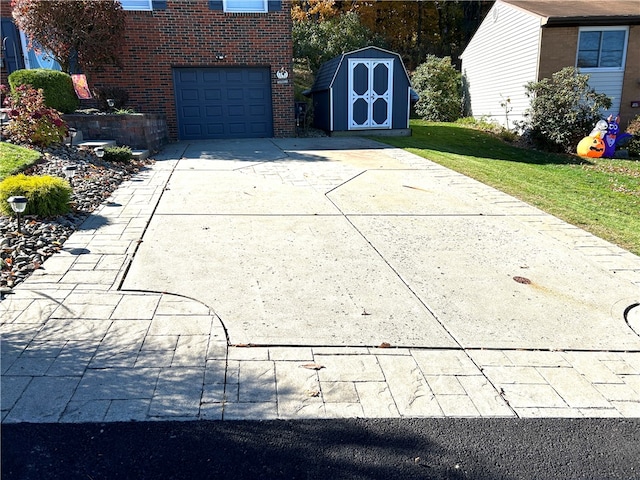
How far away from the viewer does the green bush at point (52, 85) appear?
1008cm

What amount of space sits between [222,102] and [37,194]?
9.77 m

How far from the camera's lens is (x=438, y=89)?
864 inches

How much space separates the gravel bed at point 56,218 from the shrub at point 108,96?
4253 mm

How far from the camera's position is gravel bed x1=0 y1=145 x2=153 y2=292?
14.5 feet

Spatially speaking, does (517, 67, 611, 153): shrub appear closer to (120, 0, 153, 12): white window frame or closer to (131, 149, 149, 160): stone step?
(131, 149, 149, 160): stone step

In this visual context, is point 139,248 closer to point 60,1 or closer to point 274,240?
point 274,240

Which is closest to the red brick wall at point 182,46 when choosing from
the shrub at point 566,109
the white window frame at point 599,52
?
the shrub at point 566,109

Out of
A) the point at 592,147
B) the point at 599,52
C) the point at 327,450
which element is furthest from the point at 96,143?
the point at 599,52

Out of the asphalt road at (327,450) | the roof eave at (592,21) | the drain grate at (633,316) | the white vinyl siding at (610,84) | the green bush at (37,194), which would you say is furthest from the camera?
the white vinyl siding at (610,84)

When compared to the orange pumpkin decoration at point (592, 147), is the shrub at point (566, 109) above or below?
above

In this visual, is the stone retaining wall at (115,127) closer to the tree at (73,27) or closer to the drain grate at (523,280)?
the tree at (73,27)

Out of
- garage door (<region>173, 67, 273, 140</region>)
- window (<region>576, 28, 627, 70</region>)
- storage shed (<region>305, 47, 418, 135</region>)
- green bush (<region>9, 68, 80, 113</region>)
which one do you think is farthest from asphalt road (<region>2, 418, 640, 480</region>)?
window (<region>576, 28, 627, 70</region>)

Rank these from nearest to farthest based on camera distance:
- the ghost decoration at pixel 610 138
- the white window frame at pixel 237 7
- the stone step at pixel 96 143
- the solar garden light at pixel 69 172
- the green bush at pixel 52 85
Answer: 1. the solar garden light at pixel 69 172
2. the stone step at pixel 96 143
3. the green bush at pixel 52 85
4. the ghost decoration at pixel 610 138
5. the white window frame at pixel 237 7

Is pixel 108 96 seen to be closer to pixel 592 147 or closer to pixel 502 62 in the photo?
pixel 592 147
